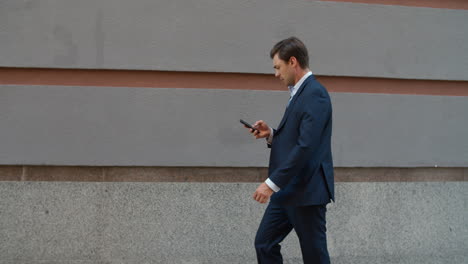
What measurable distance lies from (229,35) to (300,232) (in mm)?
2318

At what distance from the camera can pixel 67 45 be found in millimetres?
4914

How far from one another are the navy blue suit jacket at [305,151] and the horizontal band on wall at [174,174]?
1595 millimetres

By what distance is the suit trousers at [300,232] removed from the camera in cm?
348

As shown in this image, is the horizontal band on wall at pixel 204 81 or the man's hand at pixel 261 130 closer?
the man's hand at pixel 261 130

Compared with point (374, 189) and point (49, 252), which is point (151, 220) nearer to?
point (49, 252)

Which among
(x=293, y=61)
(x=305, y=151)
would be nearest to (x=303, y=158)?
(x=305, y=151)

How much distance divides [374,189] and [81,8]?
3.29 meters

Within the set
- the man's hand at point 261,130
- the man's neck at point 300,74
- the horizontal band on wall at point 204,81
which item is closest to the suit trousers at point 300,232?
the man's hand at point 261,130

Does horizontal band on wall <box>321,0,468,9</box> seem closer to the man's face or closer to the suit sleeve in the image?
the man's face

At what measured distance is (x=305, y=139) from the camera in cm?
330

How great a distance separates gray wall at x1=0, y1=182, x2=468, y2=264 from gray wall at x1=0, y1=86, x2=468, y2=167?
261 millimetres

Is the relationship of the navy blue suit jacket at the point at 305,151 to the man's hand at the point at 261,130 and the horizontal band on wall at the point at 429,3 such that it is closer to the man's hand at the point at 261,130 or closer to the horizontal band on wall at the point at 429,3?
the man's hand at the point at 261,130

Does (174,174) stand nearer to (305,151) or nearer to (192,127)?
(192,127)

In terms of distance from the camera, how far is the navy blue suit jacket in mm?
3318
